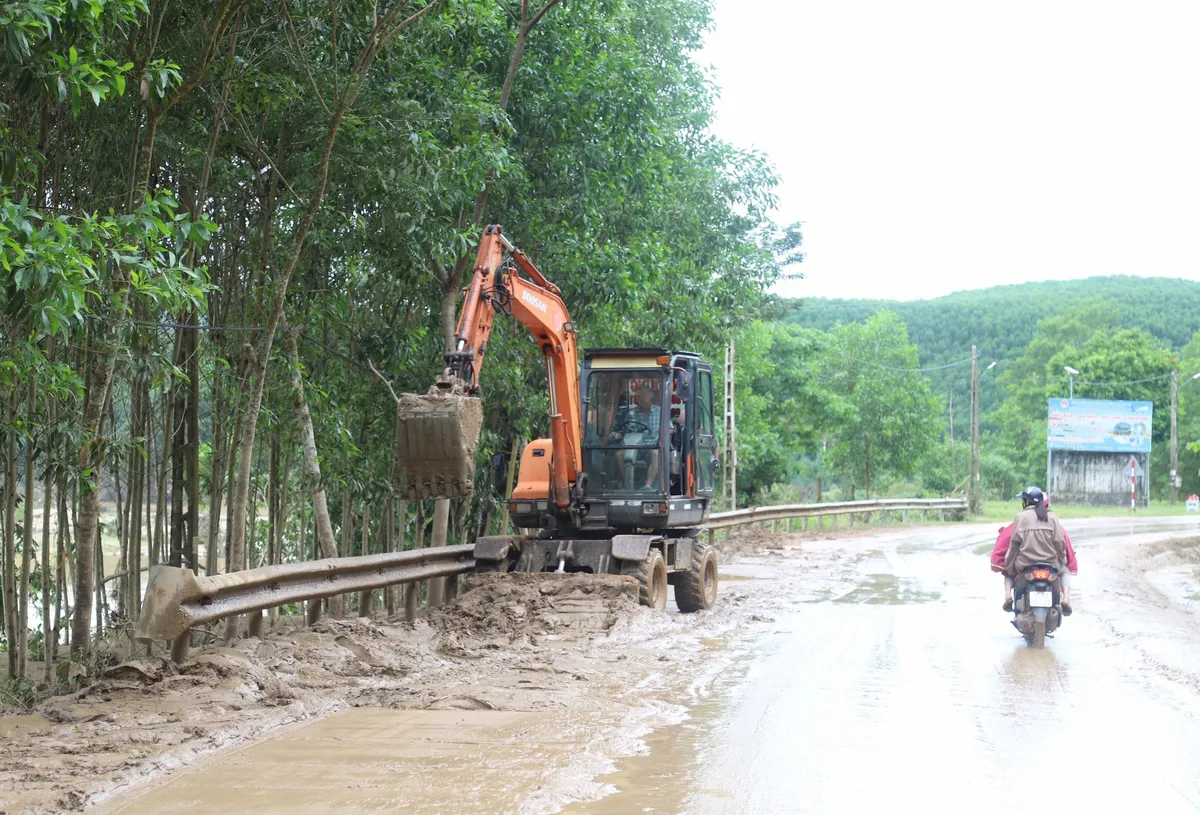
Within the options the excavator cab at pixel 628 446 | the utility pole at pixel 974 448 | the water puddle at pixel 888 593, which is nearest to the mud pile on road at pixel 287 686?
the excavator cab at pixel 628 446

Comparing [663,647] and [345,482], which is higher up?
[345,482]

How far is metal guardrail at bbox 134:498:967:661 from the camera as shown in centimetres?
→ 839

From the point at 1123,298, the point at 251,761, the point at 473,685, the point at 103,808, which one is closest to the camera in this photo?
the point at 103,808

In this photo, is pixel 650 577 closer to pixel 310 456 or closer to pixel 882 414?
pixel 310 456

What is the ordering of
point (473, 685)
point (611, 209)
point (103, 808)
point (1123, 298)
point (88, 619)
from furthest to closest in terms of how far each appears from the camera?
point (1123, 298) → point (611, 209) → point (88, 619) → point (473, 685) → point (103, 808)

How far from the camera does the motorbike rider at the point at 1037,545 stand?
12.5 meters

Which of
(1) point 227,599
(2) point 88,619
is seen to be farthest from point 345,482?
(1) point 227,599

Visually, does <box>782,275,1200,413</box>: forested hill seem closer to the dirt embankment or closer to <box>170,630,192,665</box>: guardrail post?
the dirt embankment

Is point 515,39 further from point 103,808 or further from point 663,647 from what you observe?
point 103,808

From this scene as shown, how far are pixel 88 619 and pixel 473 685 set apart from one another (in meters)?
4.16

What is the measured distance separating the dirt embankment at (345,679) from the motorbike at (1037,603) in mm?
3090

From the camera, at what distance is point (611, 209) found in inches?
753

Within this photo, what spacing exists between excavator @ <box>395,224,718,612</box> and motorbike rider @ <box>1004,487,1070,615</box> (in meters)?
3.90

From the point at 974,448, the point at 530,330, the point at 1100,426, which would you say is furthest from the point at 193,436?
the point at 1100,426
